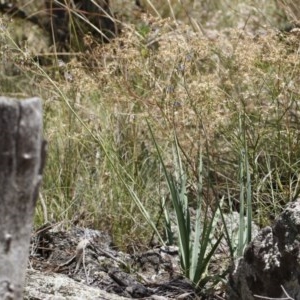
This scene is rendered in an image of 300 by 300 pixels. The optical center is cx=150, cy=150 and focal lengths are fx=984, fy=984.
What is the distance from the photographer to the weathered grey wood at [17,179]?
82.1 inches

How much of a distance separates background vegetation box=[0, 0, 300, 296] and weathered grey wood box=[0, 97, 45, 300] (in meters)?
1.79

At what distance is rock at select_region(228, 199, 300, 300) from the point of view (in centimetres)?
316

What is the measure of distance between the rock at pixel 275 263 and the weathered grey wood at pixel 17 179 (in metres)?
1.14

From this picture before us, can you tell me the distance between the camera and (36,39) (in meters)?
7.71

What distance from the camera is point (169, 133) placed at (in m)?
4.48

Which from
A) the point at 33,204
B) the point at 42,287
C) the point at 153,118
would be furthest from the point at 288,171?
the point at 33,204

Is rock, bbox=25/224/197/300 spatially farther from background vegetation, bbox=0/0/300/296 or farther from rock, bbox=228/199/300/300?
rock, bbox=228/199/300/300

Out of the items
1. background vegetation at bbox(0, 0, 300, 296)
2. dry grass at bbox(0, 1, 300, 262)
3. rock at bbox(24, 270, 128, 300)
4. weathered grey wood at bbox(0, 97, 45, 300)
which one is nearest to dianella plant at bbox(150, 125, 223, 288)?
background vegetation at bbox(0, 0, 300, 296)

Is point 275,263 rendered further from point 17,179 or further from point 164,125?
point 164,125

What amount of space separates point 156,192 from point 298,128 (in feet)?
2.58

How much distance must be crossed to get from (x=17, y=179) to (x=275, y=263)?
1.33 metres

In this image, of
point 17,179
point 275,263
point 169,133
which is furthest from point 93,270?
point 17,179

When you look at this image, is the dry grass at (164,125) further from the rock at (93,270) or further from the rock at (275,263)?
the rock at (275,263)

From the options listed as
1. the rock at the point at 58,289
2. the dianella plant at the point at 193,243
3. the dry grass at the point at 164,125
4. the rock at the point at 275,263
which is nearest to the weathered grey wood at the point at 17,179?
the rock at the point at 275,263
